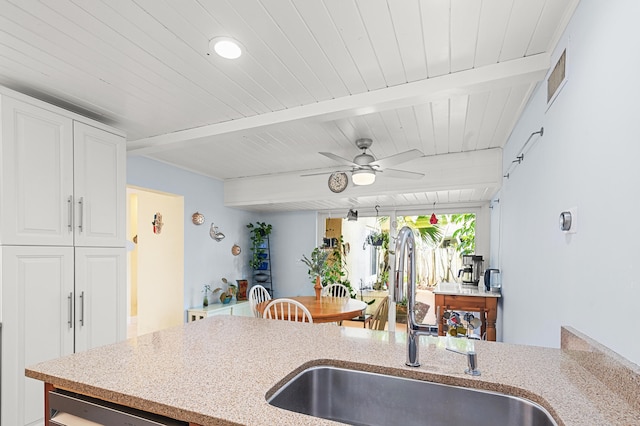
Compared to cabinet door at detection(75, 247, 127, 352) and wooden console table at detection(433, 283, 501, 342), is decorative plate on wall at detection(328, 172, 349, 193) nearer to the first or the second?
wooden console table at detection(433, 283, 501, 342)

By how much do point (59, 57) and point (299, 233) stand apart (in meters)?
4.16

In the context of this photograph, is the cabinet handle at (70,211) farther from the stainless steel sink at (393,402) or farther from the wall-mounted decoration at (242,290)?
the wall-mounted decoration at (242,290)

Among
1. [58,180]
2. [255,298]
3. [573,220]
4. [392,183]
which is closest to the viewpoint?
[573,220]

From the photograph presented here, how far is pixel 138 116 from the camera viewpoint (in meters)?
2.58

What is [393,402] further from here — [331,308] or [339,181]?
[339,181]

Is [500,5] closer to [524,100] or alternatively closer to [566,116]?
[566,116]

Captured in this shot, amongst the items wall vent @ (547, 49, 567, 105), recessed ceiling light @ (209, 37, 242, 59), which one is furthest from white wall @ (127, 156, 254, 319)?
wall vent @ (547, 49, 567, 105)

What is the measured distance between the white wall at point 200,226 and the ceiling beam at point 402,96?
1127mm

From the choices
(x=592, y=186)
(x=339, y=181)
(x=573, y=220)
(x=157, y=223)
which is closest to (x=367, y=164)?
(x=339, y=181)

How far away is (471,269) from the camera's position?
427 centimetres

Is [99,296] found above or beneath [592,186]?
beneath

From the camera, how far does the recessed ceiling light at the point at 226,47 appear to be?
1637 millimetres

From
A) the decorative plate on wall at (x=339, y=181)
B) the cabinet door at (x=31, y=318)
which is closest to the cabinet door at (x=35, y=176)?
the cabinet door at (x=31, y=318)

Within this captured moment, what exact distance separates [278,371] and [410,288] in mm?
509
